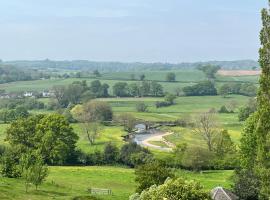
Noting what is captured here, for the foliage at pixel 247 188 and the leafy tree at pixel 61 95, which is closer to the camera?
the foliage at pixel 247 188

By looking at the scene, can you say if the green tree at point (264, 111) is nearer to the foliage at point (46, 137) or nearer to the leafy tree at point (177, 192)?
the leafy tree at point (177, 192)

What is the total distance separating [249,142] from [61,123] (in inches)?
1788

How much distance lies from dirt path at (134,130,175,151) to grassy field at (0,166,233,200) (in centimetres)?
2666

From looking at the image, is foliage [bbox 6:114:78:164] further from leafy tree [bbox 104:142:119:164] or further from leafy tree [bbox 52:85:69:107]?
leafy tree [bbox 52:85:69:107]

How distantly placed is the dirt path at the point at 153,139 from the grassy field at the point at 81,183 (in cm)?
2666

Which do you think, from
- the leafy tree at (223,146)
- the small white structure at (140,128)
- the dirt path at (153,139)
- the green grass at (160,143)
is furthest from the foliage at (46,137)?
the small white structure at (140,128)

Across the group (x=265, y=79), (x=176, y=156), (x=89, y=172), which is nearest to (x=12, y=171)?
(x=89, y=172)

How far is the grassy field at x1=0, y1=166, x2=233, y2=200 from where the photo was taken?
182 feet

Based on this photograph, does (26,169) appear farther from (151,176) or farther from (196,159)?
(196,159)

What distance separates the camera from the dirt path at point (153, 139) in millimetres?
114506

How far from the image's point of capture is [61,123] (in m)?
97.9

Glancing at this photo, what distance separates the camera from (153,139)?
128 m

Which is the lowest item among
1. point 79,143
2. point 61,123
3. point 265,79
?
point 79,143

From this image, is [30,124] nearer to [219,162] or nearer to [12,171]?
[12,171]
